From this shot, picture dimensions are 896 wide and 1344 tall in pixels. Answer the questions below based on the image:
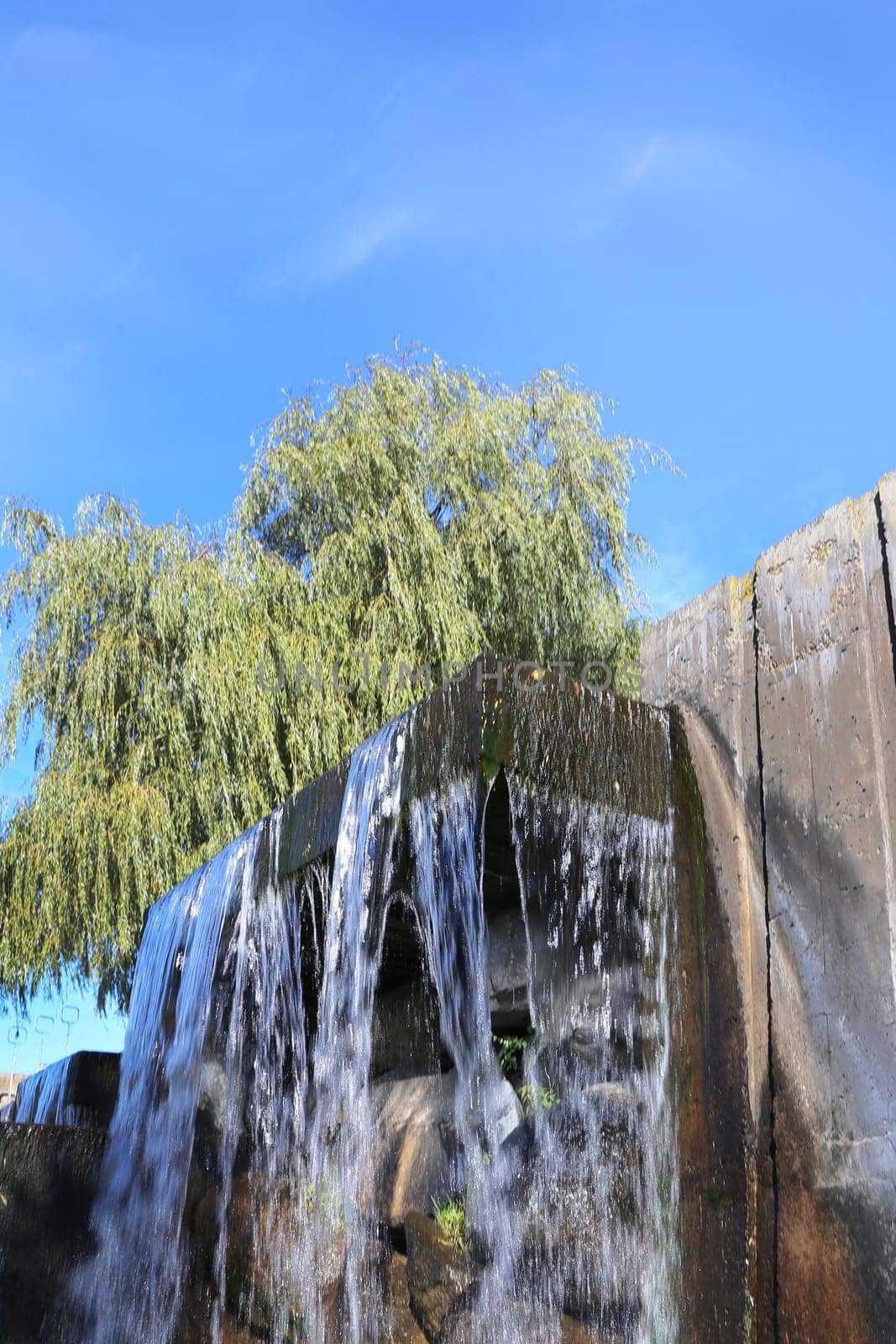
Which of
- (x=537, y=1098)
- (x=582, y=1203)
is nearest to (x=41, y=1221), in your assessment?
(x=537, y=1098)

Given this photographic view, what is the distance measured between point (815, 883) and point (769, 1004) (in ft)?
1.11

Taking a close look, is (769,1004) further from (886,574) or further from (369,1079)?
(369,1079)

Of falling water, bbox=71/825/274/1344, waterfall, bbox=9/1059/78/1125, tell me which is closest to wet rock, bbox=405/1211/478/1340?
falling water, bbox=71/825/274/1344

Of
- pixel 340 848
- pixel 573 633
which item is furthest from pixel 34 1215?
pixel 573 633

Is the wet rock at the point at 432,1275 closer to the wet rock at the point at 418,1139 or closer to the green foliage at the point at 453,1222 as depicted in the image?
the green foliage at the point at 453,1222

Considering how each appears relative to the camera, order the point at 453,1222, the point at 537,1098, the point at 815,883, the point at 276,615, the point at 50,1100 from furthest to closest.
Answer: the point at 276,615 → the point at 50,1100 → the point at 453,1222 → the point at 537,1098 → the point at 815,883

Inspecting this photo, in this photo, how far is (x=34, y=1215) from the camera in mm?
Result: 5387

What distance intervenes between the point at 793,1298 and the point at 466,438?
8838mm

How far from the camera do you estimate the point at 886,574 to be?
331 centimetres

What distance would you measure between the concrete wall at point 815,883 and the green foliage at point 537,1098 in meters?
1.24

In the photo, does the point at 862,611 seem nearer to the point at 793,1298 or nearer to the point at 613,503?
the point at 793,1298

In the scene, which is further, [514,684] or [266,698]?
[266,698]

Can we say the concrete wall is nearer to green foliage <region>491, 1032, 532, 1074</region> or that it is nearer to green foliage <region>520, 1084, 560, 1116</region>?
green foliage <region>520, 1084, 560, 1116</region>

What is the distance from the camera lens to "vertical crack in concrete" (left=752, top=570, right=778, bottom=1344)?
2994 mm
